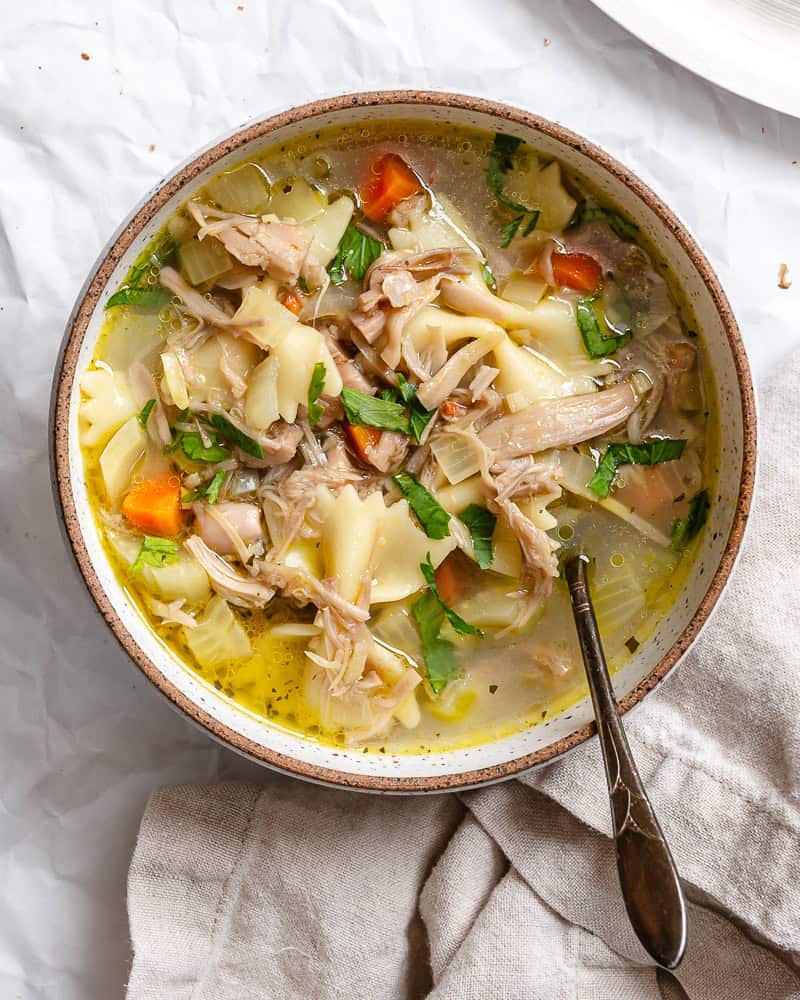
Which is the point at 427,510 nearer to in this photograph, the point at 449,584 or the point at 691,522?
the point at 449,584

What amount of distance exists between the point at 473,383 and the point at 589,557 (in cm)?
50

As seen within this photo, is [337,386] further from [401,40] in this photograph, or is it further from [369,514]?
[401,40]

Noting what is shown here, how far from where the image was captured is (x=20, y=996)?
113 inches

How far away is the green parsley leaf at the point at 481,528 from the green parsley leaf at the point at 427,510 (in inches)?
2.2

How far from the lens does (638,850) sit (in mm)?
2246

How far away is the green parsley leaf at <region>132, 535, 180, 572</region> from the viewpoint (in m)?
2.50

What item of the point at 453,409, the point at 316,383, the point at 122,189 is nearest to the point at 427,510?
the point at 453,409

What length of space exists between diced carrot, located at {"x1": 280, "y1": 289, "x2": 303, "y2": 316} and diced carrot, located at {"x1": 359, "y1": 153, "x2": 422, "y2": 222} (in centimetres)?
26

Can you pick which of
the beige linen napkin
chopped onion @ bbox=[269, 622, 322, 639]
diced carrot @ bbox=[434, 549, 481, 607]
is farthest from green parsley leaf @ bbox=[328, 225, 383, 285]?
the beige linen napkin

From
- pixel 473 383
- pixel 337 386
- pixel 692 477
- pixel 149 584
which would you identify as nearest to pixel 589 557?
pixel 692 477

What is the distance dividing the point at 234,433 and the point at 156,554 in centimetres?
34

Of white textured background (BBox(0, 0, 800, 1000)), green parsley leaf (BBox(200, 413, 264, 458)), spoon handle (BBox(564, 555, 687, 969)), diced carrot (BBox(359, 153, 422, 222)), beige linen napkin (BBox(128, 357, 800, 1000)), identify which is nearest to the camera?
spoon handle (BBox(564, 555, 687, 969))

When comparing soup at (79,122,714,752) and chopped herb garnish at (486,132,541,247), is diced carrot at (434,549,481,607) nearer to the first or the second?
soup at (79,122,714,752)

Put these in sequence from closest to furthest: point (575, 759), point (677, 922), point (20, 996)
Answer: point (677, 922) → point (575, 759) → point (20, 996)
